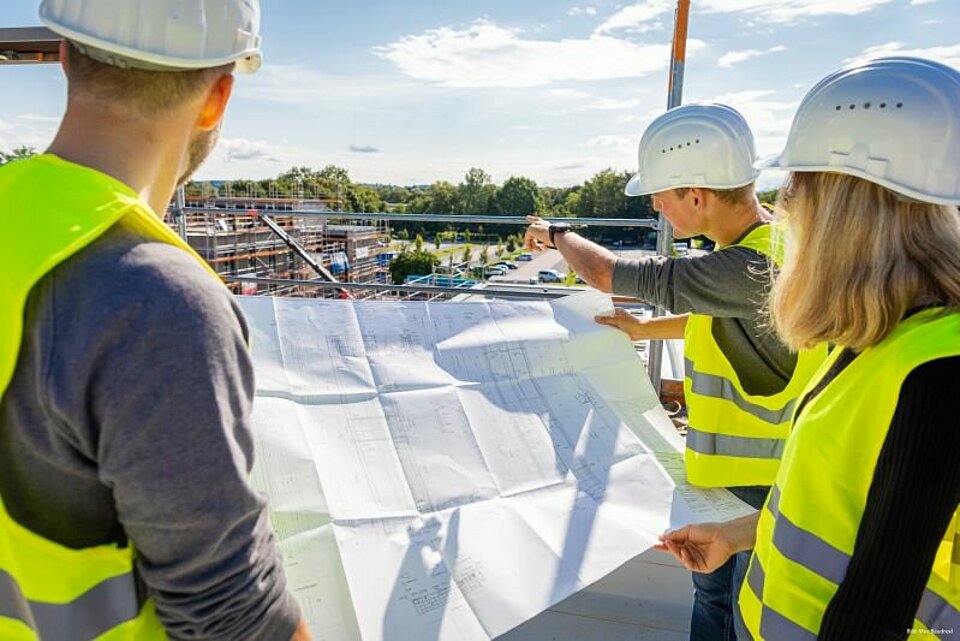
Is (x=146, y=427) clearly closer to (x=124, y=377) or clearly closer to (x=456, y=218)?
(x=124, y=377)

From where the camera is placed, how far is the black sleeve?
80 cm

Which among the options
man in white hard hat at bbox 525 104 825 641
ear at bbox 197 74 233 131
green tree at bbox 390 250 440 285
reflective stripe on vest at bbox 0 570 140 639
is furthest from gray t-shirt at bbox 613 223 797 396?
green tree at bbox 390 250 440 285

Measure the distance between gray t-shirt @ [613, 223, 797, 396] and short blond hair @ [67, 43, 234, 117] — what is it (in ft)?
4.51

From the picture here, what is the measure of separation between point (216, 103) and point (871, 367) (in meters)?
0.97

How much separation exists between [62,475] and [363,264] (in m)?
7.11

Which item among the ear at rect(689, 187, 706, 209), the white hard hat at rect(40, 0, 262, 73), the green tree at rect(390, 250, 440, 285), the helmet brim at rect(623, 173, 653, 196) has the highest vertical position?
the white hard hat at rect(40, 0, 262, 73)

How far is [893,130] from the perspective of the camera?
104cm

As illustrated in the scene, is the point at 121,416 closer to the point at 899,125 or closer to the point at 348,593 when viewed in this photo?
the point at 348,593

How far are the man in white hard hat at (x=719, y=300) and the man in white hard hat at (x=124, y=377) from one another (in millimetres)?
1307

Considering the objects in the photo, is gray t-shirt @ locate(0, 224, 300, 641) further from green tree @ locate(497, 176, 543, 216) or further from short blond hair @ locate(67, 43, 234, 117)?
green tree @ locate(497, 176, 543, 216)

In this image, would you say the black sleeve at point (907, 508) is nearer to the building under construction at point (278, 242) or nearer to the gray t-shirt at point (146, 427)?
the gray t-shirt at point (146, 427)

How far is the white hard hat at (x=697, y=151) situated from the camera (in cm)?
189

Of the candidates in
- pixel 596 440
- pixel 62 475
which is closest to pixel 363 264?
pixel 596 440

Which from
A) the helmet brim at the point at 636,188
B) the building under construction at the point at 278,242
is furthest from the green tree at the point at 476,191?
the helmet brim at the point at 636,188
